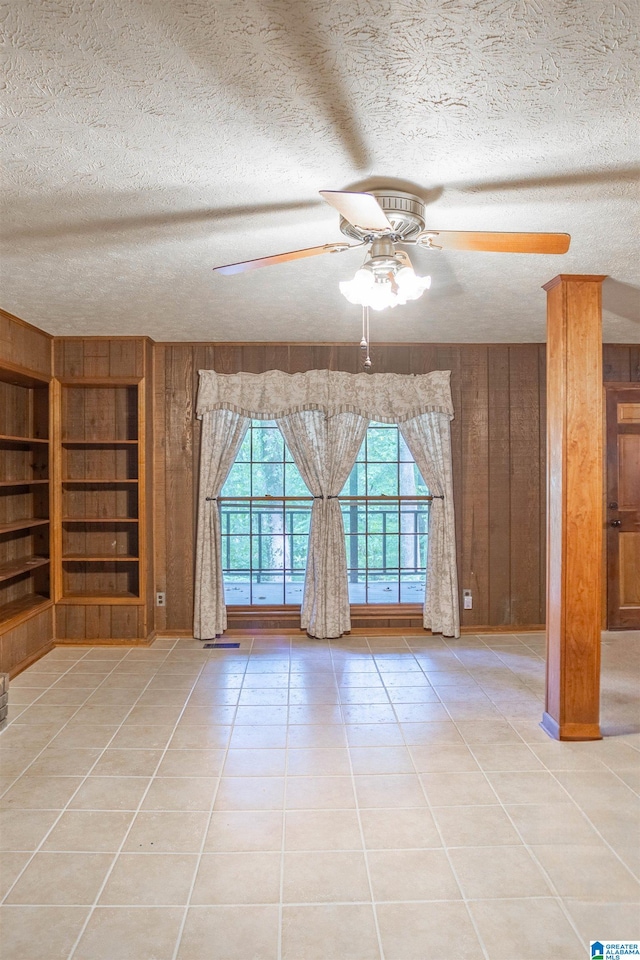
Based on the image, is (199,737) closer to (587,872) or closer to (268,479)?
(587,872)

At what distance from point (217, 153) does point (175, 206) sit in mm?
496

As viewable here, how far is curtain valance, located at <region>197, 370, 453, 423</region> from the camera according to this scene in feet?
17.6

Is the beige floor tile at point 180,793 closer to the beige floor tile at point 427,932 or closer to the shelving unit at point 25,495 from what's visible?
the beige floor tile at point 427,932

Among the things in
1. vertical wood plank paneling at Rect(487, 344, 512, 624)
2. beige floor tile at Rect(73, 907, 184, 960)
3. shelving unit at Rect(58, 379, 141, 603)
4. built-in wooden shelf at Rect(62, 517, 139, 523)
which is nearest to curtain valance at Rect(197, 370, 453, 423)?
vertical wood plank paneling at Rect(487, 344, 512, 624)

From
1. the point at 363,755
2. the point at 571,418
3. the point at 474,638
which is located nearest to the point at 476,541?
the point at 474,638

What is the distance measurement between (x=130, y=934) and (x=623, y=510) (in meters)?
5.08

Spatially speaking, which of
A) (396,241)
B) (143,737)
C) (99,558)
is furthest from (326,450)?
(396,241)

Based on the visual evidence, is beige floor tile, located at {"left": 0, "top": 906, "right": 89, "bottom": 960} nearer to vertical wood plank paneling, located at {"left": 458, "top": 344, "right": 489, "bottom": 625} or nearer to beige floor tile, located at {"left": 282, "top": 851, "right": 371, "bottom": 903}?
beige floor tile, located at {"left": 282, "top": 851, "right": 371, "bottom": 903}

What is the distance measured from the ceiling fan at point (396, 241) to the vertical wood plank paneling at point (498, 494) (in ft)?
10.3

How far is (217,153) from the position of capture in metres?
2.09

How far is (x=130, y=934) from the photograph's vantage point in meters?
2.03

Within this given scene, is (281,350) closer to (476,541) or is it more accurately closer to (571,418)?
(476,541)

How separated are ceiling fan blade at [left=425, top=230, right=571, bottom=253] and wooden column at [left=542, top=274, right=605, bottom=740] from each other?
1.23 metres

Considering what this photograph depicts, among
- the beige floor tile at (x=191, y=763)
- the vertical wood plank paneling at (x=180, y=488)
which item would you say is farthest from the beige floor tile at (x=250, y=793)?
the vertical wood plank paneling at (x=180, y=488)
